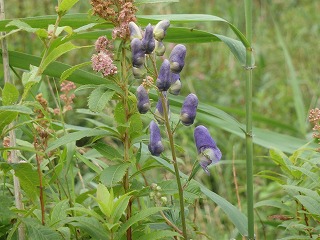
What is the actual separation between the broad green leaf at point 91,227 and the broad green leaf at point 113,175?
0.08m

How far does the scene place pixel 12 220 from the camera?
1685 millimetres

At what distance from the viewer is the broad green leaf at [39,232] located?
1522 millimetres

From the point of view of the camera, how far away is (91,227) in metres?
1.50

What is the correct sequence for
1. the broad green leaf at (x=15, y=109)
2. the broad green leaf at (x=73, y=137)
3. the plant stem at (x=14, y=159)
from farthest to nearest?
1. the plant stem at (x=14, y=159)
2. the broad green leaf at (x=73, y=137)
3. the broad green leaf at (x=15, y=109)

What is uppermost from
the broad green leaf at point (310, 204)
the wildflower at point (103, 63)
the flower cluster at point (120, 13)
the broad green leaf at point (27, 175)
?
the flower cluster at point (120, 13)

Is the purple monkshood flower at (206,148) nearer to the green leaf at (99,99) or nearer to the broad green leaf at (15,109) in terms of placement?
the green leaf at (99,99)

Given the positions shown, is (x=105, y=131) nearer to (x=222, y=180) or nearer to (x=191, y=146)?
(x=222, y=180)

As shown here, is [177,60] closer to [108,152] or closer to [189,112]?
[189,112]

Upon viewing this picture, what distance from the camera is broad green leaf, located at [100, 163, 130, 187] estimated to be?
1533 mm

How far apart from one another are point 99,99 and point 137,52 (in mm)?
A: 138

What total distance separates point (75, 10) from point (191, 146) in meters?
1.40

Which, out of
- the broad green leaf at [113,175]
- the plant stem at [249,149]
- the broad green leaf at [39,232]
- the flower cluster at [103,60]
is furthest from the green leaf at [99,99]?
the plant stem at [249,149]

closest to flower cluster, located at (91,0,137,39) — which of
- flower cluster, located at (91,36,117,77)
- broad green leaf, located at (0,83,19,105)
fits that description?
flower cluster, located at (91,36,117,77)

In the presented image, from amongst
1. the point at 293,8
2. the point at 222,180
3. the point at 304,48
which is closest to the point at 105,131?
the point at 222,180
